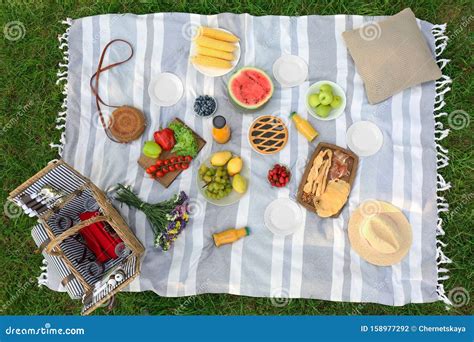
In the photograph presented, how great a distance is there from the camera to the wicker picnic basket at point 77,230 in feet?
9.45

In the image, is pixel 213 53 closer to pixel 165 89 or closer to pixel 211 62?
pixel 211 62

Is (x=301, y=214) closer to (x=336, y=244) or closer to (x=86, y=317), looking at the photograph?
(x=336, y=244)

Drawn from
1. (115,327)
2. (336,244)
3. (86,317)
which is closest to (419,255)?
(336,244)

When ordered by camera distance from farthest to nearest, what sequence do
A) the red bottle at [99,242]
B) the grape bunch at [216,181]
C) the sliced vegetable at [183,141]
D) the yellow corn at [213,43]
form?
1. the yellow corn at [213,43]
2. the sliced vegetable at [183,141]
3. the grape bunch at [216,181]
4. the red bottle at [99,242]

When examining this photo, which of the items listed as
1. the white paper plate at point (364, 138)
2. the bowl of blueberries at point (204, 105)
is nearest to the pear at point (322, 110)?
the white paper plate at point (364, 138)

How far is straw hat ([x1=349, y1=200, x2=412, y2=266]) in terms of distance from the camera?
3.17 meters

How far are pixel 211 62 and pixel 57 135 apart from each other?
4.94ft

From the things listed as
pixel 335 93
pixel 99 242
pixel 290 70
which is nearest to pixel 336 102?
pixel 335 93

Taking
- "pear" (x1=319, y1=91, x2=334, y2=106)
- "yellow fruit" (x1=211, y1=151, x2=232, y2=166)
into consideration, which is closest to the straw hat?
"pear" (x1=319, y1=91, x2=334, y2=106)

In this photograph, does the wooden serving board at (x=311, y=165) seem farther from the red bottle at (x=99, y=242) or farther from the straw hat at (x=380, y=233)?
the red bottle at (x=99, y=242)

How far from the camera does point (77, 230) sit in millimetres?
2844

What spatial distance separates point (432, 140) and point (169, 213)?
7.37 ft

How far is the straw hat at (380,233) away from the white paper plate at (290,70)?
117 cm

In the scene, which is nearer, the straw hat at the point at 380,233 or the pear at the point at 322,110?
the straw hat at the point at 380,233
